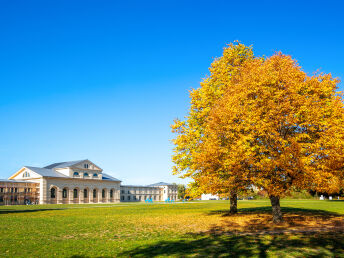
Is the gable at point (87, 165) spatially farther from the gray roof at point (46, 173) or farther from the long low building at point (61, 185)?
the gray roof at point (46, 173)

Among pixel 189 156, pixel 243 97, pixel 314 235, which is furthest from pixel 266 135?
pixel 189 156

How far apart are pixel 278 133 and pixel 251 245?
7529mm

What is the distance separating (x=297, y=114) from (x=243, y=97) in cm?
345

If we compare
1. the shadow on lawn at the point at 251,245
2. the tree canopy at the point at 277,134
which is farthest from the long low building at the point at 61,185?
the shadow on lawn at the point at 251,245

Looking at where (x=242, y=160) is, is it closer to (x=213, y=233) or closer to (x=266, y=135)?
(x=266, y=135)

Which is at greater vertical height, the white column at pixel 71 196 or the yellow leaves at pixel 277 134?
the yellow leaves at pixel 277 134

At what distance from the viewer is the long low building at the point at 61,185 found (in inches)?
3125

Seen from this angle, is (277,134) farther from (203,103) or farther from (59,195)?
(59,195)

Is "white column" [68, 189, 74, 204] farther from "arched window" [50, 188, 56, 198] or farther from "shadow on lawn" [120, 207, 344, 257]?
"shadow on lawn" [120, 207, 344, 257]

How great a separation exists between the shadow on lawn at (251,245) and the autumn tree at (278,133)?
360 cm

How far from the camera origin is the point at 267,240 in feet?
44.2

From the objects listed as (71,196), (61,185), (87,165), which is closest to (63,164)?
(87,165)

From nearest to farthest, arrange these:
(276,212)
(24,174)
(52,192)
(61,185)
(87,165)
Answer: (276,212)
(52,192)
(61,185)
(24,174)
(87,165)

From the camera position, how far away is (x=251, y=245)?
12406 mm
